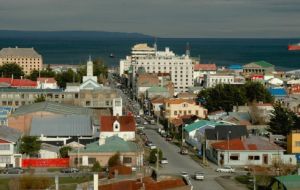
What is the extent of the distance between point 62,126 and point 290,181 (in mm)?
14653

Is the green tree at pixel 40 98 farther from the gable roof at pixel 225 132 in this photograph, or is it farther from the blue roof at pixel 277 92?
the blue roof at pixel 277 92

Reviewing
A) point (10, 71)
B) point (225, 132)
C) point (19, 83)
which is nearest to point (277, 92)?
point (19, 83)

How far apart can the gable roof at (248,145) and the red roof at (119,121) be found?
13.5 feet

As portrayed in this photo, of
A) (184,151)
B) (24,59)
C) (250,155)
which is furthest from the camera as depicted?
(24,59)

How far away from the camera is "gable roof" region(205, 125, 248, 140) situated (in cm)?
3391

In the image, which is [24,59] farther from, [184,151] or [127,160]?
[127,160]

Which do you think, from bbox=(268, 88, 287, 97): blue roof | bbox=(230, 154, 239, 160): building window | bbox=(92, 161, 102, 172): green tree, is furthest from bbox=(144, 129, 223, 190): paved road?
bbox=(268, 88, 287, 97): blue roof

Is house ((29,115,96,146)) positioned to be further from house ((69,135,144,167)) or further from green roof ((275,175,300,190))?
A: green roof ((275,175,300,190))

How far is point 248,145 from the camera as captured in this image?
102 feet

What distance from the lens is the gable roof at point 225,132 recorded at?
33906mm

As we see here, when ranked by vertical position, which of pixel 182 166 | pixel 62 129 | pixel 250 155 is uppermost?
pixel 62 129

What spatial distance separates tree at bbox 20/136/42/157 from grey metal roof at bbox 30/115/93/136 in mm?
2932

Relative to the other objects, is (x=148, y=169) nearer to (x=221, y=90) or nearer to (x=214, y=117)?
(x=214, y=117)

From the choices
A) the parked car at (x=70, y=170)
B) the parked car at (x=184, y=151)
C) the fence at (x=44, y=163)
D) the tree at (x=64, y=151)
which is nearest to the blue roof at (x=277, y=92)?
the parked car at (x=184, y=151)
